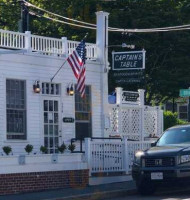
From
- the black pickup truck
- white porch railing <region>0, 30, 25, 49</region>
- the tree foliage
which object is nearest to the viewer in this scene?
the black pickup truck

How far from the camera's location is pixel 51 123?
2356cm

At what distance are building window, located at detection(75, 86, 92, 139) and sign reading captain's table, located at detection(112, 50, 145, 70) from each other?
1414 mm

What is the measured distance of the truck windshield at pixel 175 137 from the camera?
19.0 metres

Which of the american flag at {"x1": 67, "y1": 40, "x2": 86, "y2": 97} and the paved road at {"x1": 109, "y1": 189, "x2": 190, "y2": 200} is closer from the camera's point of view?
the paved road at {"x1": 109, "y1": 189, "x2": 190, "y2": 200}

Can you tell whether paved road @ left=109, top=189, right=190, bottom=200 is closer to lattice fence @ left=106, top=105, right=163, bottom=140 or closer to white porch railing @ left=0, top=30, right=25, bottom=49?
lattice fence @ left=106, top=105, right=163, bottom=140

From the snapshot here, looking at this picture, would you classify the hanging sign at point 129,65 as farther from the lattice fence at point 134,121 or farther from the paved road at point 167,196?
the paved road at point 167,196

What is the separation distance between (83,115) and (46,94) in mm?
2044

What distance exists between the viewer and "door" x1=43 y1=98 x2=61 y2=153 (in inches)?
920

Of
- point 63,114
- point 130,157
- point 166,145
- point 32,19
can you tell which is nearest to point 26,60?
point 63,114

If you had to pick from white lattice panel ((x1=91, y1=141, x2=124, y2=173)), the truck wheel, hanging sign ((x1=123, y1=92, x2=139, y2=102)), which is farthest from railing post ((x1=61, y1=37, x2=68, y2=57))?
the truck wheel

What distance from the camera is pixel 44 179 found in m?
18.7

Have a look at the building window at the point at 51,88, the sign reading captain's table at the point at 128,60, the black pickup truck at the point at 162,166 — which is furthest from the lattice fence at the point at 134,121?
the black pickup truck at the point at 162,166

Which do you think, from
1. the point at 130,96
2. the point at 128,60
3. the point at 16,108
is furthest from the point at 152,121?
the point at 16,108

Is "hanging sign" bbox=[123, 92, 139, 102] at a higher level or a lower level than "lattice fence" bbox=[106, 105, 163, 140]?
higher
